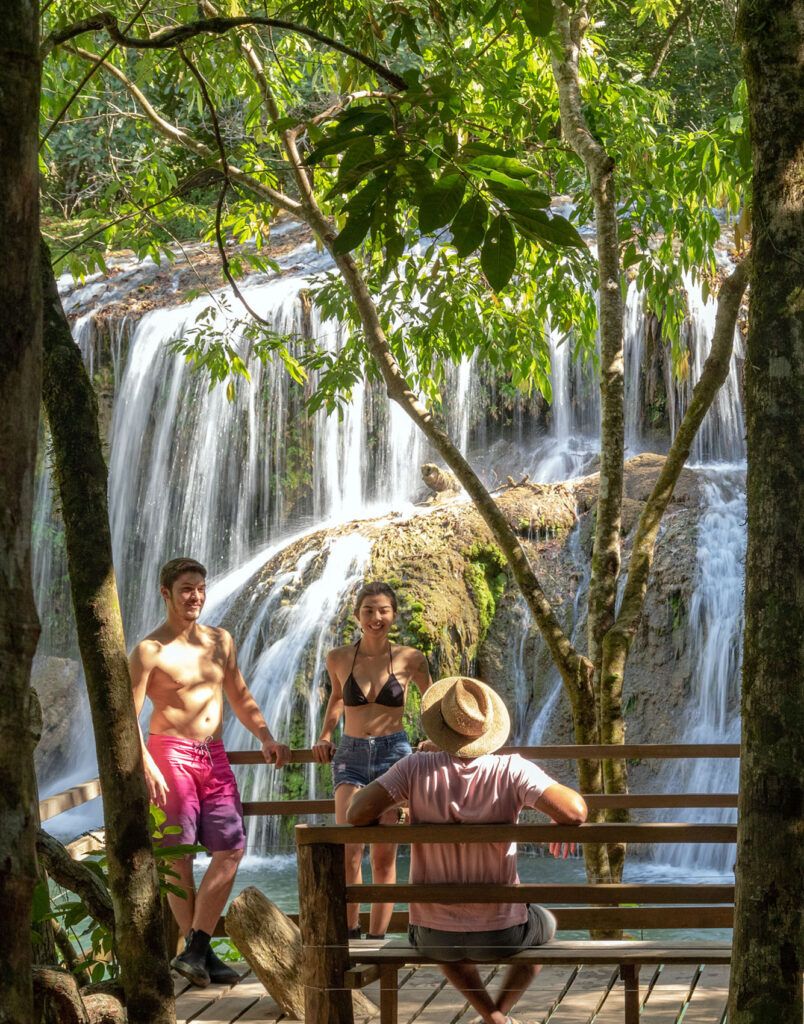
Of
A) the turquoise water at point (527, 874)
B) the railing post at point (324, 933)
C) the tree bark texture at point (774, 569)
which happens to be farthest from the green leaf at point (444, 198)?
the turquoise water at point (527, 874)

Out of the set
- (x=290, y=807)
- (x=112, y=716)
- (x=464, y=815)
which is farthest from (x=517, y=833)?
(x=290, y=807)

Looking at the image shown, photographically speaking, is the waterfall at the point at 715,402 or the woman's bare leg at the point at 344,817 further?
the waterfall at the point at 715,402

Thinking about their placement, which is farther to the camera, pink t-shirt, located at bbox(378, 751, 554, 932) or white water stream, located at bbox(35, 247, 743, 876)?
white water stream, located at bbox(35, 247, 743, 876)

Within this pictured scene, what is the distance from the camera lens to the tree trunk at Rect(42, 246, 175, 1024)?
2.73m

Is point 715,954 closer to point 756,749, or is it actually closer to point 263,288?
point 756,749

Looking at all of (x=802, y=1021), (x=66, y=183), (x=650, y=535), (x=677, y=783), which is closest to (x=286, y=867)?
(x=677, y=783)

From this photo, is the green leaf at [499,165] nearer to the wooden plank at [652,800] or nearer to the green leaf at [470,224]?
the green leaf at [470,224]

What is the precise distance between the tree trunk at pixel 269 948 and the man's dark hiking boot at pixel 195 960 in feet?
1.34

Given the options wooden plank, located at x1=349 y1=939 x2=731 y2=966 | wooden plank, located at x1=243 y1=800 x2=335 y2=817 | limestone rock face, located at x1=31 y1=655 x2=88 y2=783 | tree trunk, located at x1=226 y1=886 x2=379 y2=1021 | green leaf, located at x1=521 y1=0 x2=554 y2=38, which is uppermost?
green leaf, located at x1=521 y1=0 x2=554 y2=38

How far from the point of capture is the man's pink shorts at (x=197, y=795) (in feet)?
15.1

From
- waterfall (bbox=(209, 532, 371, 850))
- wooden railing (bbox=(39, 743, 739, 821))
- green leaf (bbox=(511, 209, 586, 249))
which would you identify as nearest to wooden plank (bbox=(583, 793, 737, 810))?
wooden railing (bbox=(39, 743, 739, 821))

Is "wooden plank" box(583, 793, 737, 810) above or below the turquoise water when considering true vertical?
above

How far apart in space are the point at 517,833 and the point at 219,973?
200 cm

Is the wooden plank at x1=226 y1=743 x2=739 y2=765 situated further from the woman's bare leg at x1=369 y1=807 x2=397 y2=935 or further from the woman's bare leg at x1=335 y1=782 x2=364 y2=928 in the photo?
the woman's bare leg at x1=369 y1=807 x2=397 y2=935
